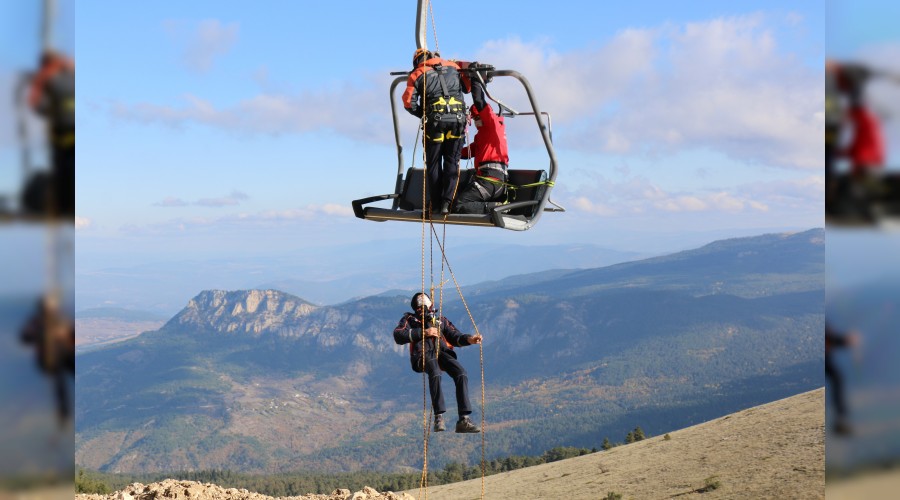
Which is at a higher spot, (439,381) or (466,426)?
(439,381)

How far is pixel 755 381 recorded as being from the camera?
197m

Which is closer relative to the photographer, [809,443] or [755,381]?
[809,443]

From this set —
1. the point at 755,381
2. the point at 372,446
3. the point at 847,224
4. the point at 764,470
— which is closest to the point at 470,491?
the point at 764,470

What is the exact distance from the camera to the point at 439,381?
40.7ft

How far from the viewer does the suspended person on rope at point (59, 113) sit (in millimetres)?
2029

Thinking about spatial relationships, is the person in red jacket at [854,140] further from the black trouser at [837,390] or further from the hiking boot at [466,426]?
the hiking boot at [466,426]

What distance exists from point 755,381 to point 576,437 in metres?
48.7

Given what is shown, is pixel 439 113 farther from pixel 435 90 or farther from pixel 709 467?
pixel 709 467

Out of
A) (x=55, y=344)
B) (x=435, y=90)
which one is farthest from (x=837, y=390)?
(x=435, y=90)

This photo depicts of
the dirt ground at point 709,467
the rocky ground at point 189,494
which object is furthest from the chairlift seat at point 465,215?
the dirt ground at point 709,467

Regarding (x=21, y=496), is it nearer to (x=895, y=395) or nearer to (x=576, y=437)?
(x=895, y=395)

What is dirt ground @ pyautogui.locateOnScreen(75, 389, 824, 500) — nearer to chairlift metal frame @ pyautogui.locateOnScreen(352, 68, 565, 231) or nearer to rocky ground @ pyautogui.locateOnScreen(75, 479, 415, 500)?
rocky ground @ pyautogui.locateOnScreen(75, 479, 415, 500)

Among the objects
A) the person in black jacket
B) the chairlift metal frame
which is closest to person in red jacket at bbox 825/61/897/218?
the person in black jacket

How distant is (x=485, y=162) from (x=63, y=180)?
33.9 feet
